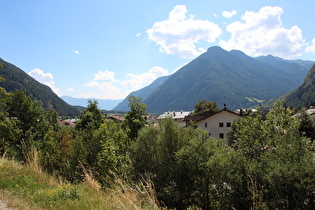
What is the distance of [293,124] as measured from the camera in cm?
775

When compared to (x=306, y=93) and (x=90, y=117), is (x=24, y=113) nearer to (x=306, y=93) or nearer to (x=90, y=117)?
(x=90, y=117)

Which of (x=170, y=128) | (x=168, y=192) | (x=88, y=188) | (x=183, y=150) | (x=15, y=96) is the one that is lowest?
(x=168, y=192)

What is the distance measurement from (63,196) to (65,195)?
47 mm

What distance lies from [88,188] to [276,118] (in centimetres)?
774

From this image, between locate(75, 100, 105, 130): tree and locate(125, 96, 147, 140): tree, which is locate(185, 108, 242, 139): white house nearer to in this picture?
locate(125, 96, 147, 140): tree

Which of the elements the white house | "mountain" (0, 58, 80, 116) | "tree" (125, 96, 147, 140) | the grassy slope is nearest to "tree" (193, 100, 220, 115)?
Result: the white house

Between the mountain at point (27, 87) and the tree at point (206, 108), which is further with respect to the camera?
the mountain at point (27, 87)

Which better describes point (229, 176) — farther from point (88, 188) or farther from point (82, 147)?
point (82, 147)

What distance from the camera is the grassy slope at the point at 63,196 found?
411cm

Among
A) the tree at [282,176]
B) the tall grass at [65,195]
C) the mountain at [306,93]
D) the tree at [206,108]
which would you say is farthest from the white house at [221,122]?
the mountain at [306,93]

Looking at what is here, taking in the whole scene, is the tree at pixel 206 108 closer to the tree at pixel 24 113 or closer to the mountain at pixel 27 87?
the tree at pixel 24 113

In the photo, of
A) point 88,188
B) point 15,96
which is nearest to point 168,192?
point 88,188

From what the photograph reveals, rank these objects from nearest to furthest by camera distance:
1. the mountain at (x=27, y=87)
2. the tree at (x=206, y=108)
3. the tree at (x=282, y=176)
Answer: the tree at (x=282, y=176) < the tree at (x=206, y=108) < the mountain at (x=27, y=87)

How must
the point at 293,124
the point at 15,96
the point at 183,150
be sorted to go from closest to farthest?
the point at 183,150 < the point at 293,124 < the point at 15,96
